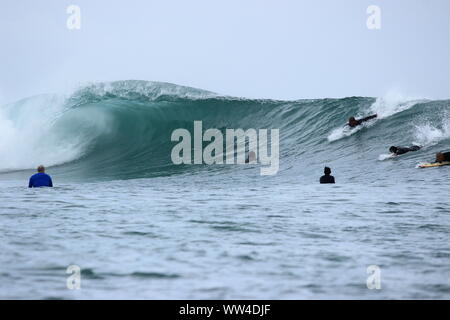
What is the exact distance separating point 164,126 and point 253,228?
61.4 feet

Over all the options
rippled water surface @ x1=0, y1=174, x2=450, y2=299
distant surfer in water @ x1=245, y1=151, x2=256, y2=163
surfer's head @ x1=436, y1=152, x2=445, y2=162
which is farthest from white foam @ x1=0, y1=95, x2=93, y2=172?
surfer's head @ x1=436, y1=152, x2=445, y2=162

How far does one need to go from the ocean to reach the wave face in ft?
0.44

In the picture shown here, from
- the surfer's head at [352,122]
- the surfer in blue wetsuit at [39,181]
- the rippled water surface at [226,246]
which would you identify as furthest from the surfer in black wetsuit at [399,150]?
the surfer in blue wetsuit at [39,181]

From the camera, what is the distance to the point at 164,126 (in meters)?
25.1

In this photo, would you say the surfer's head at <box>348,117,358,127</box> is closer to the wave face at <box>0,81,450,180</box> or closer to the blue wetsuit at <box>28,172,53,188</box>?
the wave face at <box>0,81,450,180</box>

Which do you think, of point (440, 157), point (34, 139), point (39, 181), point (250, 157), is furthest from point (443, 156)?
point (34, 139)

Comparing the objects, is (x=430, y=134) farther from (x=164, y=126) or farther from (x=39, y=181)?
Answer: (x=164, y=126)

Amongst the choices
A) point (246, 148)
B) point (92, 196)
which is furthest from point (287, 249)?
point (246, 148)

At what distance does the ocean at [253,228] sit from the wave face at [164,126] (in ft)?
0.44

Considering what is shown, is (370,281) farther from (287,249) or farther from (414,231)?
(414,231)

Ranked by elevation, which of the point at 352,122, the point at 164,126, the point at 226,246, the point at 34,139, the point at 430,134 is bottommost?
the point at 226,246

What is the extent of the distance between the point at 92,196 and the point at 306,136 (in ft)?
39.6

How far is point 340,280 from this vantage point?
4.67 m
